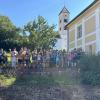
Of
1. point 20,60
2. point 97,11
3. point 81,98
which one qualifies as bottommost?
point 81,98

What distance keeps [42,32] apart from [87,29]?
27844mm

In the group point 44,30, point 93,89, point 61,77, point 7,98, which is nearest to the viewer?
point 7,98

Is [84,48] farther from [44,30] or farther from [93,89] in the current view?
[44,30]

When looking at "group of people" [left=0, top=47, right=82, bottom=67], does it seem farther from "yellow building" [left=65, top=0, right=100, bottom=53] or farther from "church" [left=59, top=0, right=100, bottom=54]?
"yellow building" [left=65, top=0, right=100, bottom=53]

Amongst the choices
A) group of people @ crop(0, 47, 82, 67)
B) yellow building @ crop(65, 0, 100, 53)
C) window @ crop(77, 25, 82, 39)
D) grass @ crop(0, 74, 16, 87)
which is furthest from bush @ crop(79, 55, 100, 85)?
Answer: window @ crop(77, 25, 82, 39)

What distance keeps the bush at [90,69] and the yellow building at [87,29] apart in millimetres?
7241

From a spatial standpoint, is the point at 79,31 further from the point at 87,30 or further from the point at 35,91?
the point at 35,91

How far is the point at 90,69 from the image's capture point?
2228 cm

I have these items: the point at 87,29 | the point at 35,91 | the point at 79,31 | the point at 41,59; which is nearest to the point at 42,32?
the point at 79,31

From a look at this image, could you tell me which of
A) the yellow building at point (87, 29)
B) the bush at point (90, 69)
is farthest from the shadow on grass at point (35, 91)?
the yellow building at point (87, 29)

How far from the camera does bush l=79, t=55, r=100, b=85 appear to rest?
2050 cm

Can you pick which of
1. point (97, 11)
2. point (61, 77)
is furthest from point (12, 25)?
point (61, 77)

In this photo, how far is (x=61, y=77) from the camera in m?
21.9

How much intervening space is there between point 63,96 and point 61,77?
509 cm
